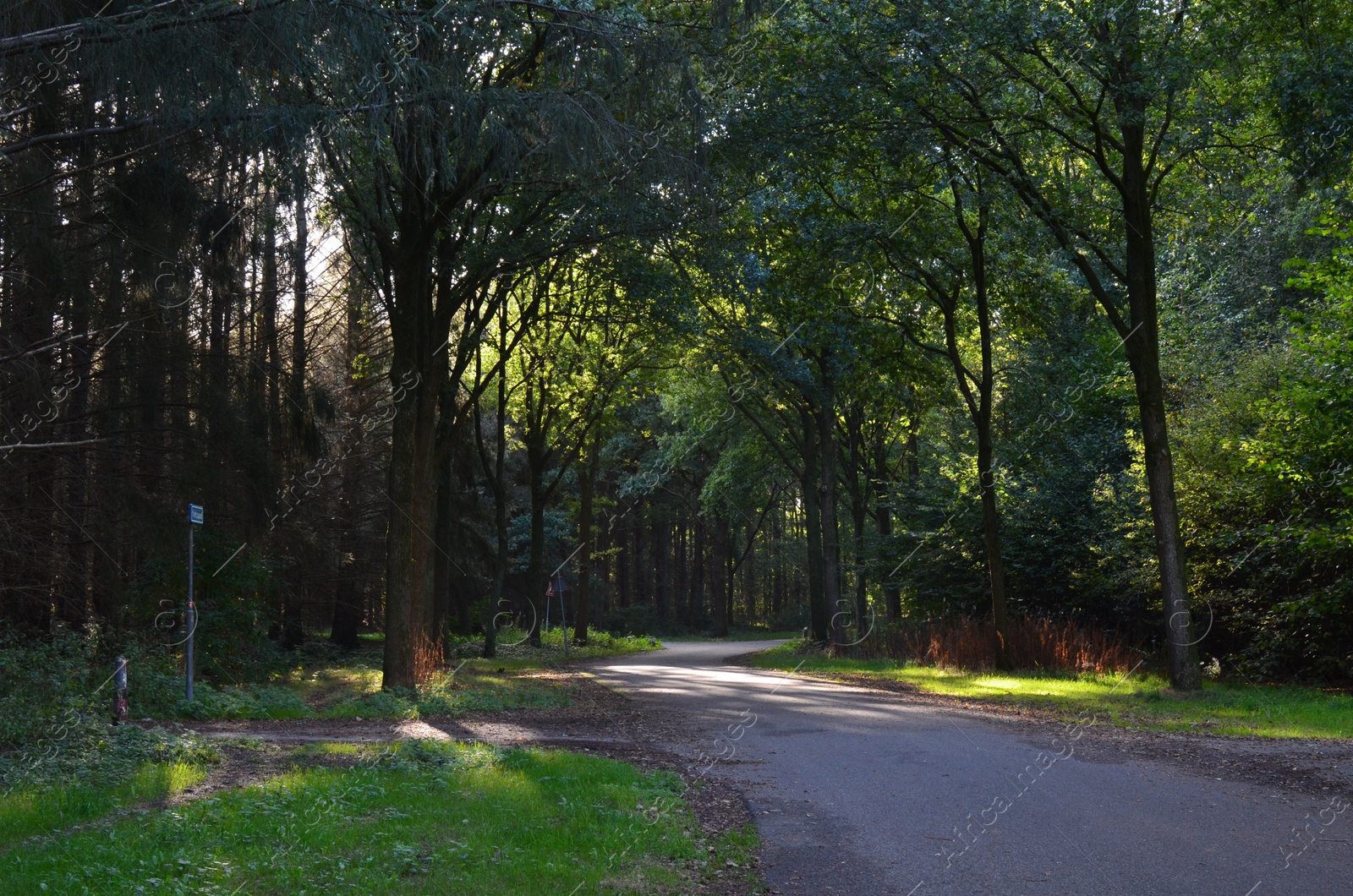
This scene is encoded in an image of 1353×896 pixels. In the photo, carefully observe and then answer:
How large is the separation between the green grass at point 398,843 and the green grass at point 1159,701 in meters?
7.65

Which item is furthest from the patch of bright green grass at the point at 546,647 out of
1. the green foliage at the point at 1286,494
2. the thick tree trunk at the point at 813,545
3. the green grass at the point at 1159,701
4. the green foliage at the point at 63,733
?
the green foliage at the point at 1286,494

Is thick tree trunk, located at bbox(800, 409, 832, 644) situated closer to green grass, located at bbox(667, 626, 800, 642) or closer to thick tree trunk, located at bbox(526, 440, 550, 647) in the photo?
thick tree trunk, located at bbox(526, 440, 550, 647)

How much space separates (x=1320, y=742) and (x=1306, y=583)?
6930 millimetres

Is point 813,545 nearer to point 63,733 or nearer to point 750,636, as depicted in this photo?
point 63,733

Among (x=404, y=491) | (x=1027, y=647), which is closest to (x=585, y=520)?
(x=1027, y=647)

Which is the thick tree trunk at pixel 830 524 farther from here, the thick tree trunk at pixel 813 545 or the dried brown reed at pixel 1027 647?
the dried brown reed at pixel 1027 647

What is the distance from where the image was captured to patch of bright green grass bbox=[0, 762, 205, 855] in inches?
272

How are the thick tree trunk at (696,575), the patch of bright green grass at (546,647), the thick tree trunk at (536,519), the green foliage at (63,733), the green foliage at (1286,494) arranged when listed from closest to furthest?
the green foliage at (63,733), the green foliage at (1286,494), the patch of bright green grass at (546,647), the thick tree trunk at (536,519), the thick tree trunk at (696,575)

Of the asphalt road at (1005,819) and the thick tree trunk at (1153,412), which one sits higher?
the thick tree trunk at (1153,412)

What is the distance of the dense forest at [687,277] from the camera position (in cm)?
1031

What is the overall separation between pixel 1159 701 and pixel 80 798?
13489 millimetres

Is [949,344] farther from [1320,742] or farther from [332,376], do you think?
[332,376]

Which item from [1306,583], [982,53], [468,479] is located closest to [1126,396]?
[1306,583]

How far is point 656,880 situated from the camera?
6.13 meters
